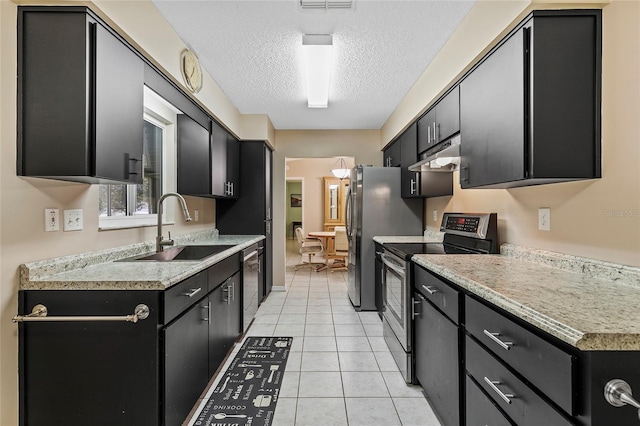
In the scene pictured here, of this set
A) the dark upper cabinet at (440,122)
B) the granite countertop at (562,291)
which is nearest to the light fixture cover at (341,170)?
the dark upper cabinet at (440,122)

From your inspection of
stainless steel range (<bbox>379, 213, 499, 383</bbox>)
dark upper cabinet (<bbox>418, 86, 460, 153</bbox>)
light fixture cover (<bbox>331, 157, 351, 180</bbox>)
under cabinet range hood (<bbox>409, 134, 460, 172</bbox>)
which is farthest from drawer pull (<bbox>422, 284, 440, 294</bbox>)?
light fixture cover (<bbox>331, 157, 351, 180</bbox>)

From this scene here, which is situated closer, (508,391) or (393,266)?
(508,391)

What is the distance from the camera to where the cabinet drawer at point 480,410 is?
1.21 metres

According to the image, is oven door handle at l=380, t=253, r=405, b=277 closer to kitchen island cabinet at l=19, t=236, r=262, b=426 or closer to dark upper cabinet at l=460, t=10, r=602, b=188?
dark upper cabinet at l=460, t=10, r=602, b=188

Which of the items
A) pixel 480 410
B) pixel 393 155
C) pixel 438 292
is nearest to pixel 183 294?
pixel 438 292

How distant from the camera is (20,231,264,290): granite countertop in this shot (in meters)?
1.42

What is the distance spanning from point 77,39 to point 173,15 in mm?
928

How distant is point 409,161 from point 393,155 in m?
0.85

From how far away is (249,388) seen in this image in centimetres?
227

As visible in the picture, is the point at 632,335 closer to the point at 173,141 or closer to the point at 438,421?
the point at 438,421

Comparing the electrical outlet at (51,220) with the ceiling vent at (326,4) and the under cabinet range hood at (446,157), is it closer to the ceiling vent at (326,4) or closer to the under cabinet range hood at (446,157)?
the ceiling vent at (326,4)

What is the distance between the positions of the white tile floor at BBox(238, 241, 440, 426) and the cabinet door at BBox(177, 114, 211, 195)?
1.55m

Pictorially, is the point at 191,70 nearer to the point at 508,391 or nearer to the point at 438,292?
the point at 438,292

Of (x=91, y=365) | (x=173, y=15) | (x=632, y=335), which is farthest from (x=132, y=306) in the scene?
(x=173, y=15)
